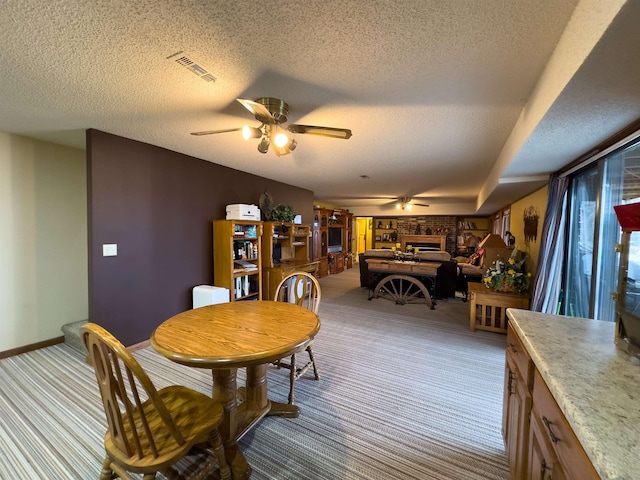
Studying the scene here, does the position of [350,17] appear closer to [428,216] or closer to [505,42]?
[505,42]

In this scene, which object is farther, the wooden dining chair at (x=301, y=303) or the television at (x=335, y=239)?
the television at (x=335, y=239)

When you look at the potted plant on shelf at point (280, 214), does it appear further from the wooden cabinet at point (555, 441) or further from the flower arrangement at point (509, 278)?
the wooden cabinet at point (555, 441)

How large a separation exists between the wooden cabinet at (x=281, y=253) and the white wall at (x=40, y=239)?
2.30 m

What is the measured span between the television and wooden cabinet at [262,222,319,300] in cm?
273

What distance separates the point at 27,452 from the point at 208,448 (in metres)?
1.11

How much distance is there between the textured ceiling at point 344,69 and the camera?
117cm

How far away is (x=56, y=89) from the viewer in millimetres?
1867

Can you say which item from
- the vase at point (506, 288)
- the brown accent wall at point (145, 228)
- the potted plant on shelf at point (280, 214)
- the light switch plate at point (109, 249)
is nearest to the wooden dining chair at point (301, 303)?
the brown accent wall at point (145, 228)

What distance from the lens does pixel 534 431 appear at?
42.8 inches

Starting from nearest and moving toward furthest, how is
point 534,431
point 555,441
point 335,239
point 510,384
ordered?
point 555,441 < point 534,431 < point 510,384 < point 335,239

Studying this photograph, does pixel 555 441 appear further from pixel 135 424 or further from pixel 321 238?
pixel 321 238

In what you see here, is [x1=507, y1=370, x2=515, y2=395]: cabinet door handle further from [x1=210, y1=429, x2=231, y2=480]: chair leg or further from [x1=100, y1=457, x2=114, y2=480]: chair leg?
[x1=100, y1=457, x2=114, y2=480]: chair leg

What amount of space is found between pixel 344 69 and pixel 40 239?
3.70 metres

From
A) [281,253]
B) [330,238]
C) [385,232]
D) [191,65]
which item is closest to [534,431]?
[191,65]
